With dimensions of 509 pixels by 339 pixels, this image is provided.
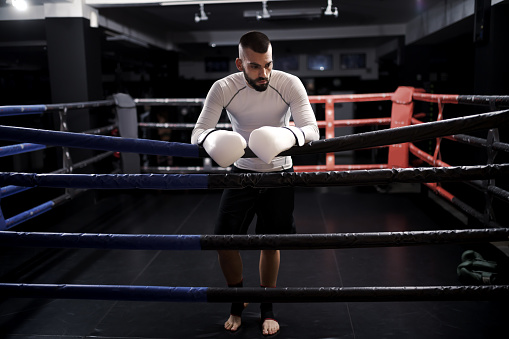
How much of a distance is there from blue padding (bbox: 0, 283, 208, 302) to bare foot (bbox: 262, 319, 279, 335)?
24.8 inches

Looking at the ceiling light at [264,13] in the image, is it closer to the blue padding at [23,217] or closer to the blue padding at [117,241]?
the blue padding at [23,217]

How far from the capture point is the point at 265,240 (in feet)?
4.41

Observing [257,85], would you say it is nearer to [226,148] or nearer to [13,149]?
[226,148]

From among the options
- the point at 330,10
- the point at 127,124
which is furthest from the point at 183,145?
the point at 330,10

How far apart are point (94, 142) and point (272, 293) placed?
0.74 metres

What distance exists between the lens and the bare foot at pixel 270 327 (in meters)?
1.92

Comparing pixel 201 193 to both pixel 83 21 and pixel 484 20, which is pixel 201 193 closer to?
pixel 83 21

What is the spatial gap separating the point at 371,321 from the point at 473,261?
0.86 m

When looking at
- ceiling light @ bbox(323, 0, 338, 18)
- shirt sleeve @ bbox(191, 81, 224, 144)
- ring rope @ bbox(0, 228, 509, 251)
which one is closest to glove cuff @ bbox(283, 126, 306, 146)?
ring rope @ bbox(0, 228, 509, 251)

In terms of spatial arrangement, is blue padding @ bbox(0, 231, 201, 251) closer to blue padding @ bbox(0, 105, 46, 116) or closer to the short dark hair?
the short dark hair

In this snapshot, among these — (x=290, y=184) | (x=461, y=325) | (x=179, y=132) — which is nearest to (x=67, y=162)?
(x=290, y=184)

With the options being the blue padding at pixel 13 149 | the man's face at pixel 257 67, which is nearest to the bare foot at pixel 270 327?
the man's face at pixel 257 67

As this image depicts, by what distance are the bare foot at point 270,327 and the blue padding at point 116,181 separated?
89 centimetres

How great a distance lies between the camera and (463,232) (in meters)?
1.31
